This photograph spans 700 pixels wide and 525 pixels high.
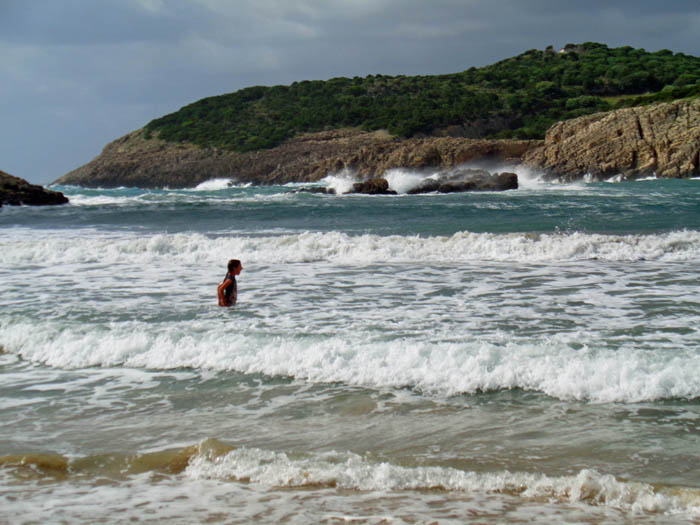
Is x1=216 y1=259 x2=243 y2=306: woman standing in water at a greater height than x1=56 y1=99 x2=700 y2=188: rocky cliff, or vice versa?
x1=56 y1=99 x2=700 y2=188: rocky cliff

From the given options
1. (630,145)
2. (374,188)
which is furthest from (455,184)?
(630,145)

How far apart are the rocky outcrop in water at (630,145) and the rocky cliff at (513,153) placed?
0.06 m

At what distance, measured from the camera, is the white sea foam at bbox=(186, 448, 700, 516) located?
3.21 meters

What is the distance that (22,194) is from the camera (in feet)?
113

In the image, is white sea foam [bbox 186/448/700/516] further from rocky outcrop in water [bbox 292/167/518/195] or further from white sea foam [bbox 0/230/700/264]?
rocky outcrop in water [bbox 292/167/518/195]

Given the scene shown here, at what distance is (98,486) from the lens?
3607mm

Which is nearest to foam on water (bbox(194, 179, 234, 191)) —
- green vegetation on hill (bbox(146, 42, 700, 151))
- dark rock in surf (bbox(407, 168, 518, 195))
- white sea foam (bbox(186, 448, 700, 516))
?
green vegetation on hill (bbox(146, 42, 700, 151))

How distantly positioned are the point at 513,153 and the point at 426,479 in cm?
5307

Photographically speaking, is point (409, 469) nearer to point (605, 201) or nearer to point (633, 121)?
point (605, 201)

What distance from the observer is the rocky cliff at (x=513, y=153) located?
4489 centimetres

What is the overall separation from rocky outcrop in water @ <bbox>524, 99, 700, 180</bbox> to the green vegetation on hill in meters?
12.6

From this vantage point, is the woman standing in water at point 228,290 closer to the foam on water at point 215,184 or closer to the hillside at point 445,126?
the hillside at point 445,126

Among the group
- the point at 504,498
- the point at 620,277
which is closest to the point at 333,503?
the point at 504,498

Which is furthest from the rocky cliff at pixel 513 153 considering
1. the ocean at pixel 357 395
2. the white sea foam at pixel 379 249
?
the ocean at pixel 357 395
